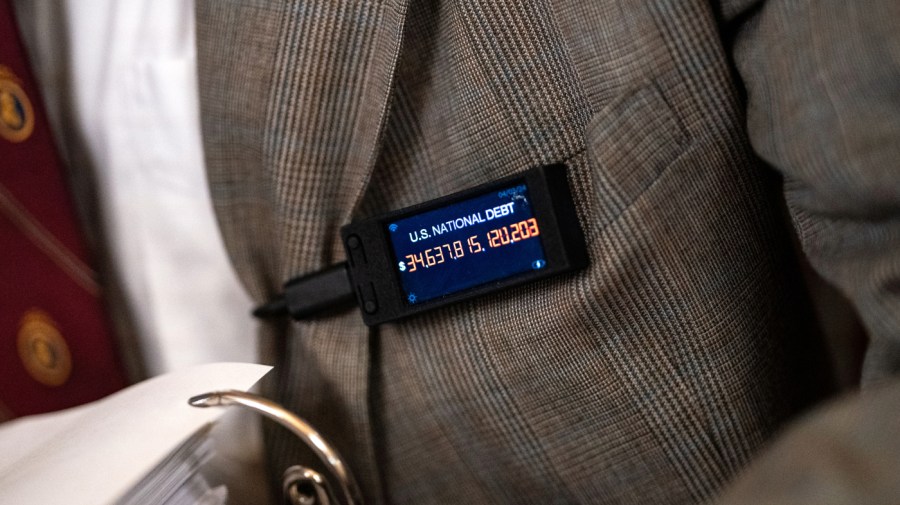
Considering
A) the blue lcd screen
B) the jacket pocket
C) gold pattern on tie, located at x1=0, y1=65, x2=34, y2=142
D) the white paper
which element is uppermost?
gold pattern on tie, located at x1=0, y1=65, x2=34, y2=142

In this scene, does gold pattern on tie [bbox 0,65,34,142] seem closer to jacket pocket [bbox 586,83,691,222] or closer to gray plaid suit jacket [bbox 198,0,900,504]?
gray plaid suit jacket [bbox 198,0,900,504]

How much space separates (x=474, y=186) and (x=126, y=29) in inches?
17.5

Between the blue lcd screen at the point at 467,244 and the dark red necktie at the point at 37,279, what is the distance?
361 millimetres

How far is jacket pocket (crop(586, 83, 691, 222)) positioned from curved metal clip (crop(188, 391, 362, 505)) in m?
0.26

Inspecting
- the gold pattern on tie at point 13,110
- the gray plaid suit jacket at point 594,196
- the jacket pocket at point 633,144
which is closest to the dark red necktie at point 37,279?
the gold pattern on tie at point 13,110

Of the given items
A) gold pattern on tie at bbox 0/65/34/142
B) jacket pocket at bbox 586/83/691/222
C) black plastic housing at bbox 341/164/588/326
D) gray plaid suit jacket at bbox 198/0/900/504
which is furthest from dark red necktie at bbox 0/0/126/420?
jacket pocket at bbox 586/83/691/222

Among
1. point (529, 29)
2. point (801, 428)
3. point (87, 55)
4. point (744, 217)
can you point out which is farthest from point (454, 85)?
point (87, 55)

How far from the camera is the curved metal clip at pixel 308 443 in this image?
0.53m

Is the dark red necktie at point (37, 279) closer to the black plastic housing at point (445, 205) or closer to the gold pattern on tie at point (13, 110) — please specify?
the gold pattern on tie at point (13, 110)

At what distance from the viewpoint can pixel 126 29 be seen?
2.47 ft

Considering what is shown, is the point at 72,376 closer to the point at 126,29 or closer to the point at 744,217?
the point at 126,29

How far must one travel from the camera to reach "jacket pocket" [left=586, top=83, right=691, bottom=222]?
492 mm

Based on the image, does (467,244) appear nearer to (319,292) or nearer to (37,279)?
(319,292)

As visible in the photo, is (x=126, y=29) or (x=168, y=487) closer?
(x=168, y=487)
